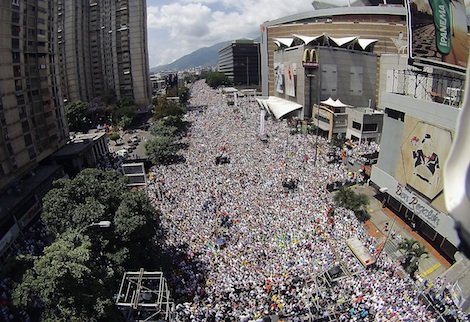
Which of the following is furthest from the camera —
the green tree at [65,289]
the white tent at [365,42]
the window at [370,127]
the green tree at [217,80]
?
the green tree at [217,80]

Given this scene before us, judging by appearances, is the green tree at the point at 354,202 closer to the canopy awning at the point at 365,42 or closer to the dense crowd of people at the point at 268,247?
the dense crowd of people at the point at 268,247

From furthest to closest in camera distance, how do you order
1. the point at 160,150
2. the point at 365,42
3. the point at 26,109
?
the point at 365,42, the point at 160,150, the point at 26,109

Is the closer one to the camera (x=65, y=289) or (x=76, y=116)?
(x=65, y=289)

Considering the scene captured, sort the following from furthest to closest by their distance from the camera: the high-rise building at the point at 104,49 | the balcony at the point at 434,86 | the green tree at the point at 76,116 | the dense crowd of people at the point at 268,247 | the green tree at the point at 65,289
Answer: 1. the high-rise building at the point at 104,49
2. the green tree at the point at 76,116
3. the balcony at the point at 434,86
4. the dense crowd of people at the point at 268,247
5. the green tree at the point at 65,289

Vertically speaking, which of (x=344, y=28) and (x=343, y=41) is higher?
(x=344, y=28)

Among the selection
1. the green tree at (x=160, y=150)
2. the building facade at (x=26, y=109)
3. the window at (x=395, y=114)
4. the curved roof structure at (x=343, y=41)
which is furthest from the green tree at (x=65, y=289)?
the curved roof structure at (x=343, y=41)

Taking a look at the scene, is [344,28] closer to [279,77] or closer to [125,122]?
[279,77]

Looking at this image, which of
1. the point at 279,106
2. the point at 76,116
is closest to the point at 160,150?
the point at 76,116

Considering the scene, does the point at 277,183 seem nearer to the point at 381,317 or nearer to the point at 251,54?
the point at 381,317
